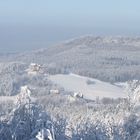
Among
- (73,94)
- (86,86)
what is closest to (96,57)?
(86,86)

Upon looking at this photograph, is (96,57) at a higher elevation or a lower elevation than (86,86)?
lower

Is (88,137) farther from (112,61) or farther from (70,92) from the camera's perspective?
(112,61)

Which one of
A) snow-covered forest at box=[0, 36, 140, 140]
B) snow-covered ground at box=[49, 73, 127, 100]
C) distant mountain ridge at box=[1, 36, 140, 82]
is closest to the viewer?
snow-covered forest at box=[0, 36, 140, 140]

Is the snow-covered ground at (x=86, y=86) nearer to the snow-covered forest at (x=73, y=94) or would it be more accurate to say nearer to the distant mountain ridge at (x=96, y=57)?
the snow-covered forest at (x=73, y=94)

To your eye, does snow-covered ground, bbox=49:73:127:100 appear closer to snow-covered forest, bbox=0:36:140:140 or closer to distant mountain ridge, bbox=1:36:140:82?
snow-covered forest, bbox=0:36:140:140

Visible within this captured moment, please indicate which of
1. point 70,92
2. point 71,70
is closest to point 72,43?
point 71,70

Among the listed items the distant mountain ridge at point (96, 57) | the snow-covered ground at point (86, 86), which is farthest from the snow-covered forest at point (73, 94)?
the snow-covered ground at point (86, 86)

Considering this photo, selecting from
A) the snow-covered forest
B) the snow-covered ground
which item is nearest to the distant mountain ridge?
the snow-covered forest

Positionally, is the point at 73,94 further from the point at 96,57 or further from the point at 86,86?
the point at 96,57
